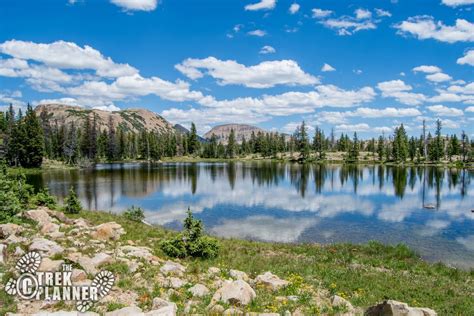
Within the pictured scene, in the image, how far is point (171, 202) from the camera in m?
50.9

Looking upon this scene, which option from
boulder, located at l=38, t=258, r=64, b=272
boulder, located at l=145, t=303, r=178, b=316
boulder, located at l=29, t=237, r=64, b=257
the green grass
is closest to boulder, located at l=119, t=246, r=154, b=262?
the green grass

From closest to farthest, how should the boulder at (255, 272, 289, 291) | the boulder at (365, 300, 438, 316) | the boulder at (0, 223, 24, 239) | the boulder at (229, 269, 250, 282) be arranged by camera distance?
the boulder at (365, 300, 438, 316) → the boulder at (255, 272, 289, 291) → the boulder at (229, 269, 250, 282) → the boulder at (0, 223, 24, 239)

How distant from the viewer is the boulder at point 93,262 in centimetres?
1360

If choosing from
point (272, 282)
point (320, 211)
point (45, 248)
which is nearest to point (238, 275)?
point (272, 282)

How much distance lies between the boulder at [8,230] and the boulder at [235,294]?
13022mm

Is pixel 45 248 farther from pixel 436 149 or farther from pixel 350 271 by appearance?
pixel 436 149

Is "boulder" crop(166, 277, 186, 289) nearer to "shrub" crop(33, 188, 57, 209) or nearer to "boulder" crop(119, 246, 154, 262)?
"boulder" crop(119, 246, 154, 262)

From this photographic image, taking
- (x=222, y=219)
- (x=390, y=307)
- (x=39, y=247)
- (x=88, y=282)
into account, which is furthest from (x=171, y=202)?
(x=390, y=307)

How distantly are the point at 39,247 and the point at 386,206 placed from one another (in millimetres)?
46263

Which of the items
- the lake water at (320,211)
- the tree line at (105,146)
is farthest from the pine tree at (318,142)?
the lake water at (320,211)

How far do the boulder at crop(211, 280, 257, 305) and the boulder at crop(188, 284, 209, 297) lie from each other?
0.77 metres

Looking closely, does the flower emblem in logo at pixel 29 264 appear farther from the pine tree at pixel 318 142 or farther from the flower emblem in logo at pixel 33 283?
the pine tree at pixel 318 142

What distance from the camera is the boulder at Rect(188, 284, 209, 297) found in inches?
500

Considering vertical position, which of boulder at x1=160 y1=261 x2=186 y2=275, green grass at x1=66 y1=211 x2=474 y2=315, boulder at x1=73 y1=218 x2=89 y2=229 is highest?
boulder at x1=73 y1=218 x2=89 y2=229
